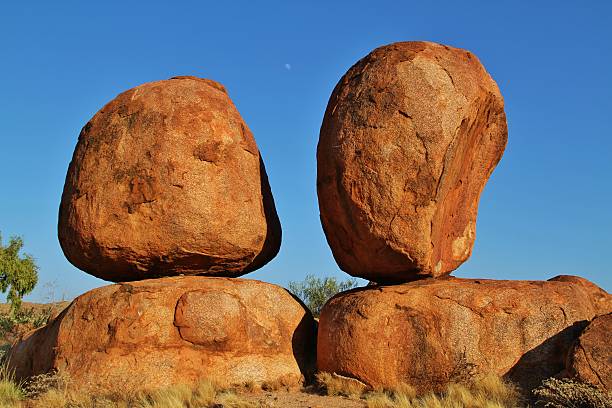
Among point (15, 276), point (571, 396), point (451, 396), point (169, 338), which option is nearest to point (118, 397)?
point (169, 338)

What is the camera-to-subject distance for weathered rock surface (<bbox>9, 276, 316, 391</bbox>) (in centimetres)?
707

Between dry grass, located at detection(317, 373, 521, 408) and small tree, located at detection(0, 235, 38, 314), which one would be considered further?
small tree, located at detection(0, 235, 38, 314)

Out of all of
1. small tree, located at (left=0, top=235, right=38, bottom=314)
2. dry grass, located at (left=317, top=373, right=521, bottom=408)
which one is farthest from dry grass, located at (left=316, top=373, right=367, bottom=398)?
small tree, located at (left=0, top=235, right=38, bottom=314)

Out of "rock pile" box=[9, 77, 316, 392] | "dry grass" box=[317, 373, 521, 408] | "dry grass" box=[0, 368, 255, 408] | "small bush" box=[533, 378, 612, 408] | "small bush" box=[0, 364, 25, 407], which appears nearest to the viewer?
"small bush" box=[533, 378, 612, 408]

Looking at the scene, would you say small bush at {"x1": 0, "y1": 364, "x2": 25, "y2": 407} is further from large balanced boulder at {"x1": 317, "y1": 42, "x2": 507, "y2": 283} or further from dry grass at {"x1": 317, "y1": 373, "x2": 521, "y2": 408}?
large balanced boulder at {"x1": 317, "y1": 42, "x2": 507, "y2": 283}

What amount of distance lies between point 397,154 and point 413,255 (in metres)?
1.11

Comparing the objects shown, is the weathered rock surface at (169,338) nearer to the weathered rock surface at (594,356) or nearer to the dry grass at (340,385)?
the dry grass at (340,385)

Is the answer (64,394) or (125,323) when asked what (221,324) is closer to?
(125,323)

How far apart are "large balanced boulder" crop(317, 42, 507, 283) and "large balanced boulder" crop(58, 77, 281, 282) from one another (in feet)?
3.66

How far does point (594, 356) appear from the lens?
19.9 feet

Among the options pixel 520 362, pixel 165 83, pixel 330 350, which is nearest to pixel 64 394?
pixel 330 350

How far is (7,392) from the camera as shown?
24.0 feet

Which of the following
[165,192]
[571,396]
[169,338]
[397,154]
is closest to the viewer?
[571,396]

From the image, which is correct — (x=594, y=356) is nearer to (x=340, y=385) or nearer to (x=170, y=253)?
(x=340, y=385)
